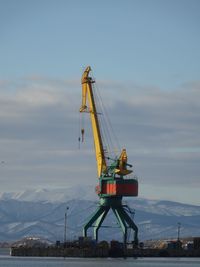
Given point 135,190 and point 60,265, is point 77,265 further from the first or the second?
point 135,190

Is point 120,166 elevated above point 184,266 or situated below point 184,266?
above

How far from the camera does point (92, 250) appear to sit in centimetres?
19850

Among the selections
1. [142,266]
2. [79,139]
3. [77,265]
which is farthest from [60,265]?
[79,139]

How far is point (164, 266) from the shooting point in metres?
162

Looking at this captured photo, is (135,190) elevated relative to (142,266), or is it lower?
elevated

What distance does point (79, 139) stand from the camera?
632 ft

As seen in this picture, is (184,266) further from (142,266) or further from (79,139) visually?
(79,139)

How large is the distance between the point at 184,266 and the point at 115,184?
37.0 metres

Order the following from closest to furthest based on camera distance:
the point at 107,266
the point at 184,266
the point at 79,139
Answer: the point at 107,266, the point at 184,266, the point at 79,139

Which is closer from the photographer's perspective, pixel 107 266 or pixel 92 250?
pixel 107 266

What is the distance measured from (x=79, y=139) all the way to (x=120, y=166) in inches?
410

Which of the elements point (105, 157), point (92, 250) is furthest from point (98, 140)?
point (92, 250)

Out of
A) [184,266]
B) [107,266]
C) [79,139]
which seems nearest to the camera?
[107,266]

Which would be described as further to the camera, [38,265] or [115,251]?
[115,251]
